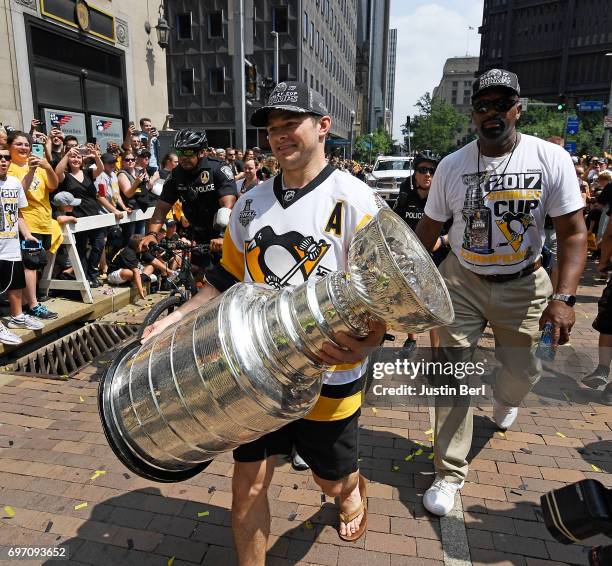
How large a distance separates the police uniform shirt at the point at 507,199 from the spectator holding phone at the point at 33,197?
14.8 feet

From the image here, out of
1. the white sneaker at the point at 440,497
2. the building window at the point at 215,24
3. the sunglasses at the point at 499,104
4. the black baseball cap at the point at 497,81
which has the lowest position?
the white sneaker at the point at 440,497

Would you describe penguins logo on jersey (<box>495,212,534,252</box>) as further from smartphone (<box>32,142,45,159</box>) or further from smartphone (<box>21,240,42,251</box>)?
smartphone (<box>32,142,45,159</box>)

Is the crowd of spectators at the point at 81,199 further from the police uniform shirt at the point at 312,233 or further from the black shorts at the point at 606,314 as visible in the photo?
the black shorts at the point at 606,314

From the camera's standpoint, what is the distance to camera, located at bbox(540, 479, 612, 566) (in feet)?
4.71

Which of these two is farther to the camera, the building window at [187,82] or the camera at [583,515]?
the building window at [187,82]

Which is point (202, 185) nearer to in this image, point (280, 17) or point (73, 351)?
point (73, 351)

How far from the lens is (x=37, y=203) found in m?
5.76

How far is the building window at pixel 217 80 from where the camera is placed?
34812 millimetres

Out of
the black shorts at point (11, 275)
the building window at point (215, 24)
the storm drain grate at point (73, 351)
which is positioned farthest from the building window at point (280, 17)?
the black shorts at point (11, 275)

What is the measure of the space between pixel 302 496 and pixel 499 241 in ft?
6.07

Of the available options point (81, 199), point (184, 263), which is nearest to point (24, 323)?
point (184, 263)

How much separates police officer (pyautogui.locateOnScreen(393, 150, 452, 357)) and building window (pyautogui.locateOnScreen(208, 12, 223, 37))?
3355cm

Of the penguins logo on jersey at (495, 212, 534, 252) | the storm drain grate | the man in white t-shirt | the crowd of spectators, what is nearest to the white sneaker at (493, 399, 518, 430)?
the man in white t-shirt

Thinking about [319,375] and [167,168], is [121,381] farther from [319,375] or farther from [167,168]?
[167,168]
